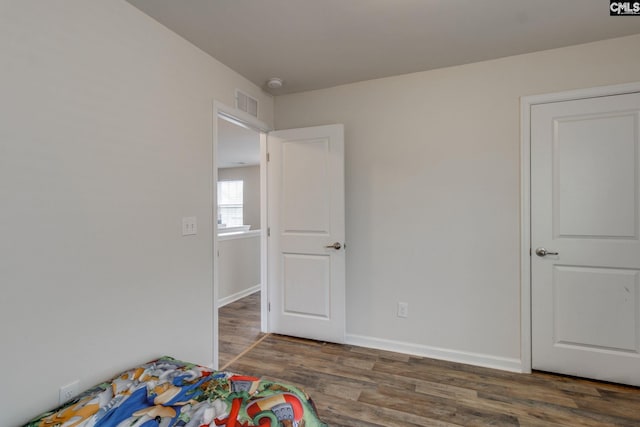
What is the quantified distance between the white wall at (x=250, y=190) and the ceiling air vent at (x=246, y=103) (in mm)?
4847

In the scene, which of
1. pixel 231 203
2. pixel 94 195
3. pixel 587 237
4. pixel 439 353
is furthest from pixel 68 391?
pixel 231 203

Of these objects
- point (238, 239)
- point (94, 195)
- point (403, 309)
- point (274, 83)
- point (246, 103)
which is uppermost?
point (274, 83)

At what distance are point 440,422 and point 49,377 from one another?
6.74ft

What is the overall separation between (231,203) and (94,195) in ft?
21.6

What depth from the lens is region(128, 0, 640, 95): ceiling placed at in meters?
1.74

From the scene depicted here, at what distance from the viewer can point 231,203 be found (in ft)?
26.3

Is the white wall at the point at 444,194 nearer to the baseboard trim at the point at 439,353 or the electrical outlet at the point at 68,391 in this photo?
the baseboard trim at the point at 439,353

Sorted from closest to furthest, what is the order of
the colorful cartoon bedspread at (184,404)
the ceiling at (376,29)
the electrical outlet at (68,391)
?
1. the colorful cartoon bedspread at (184,404)
2. the electrical outlet at (68,391)
3. the ceiling at (376,29)

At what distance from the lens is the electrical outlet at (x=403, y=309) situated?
104 inches

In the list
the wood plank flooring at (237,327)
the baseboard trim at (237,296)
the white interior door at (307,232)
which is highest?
the white interior door at (307,232)

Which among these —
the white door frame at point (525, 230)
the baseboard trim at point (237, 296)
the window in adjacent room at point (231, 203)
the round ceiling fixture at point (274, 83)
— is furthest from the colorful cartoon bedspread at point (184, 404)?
the window in adjacent room at point (231, 203)

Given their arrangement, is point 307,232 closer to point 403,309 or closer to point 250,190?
point 403,309

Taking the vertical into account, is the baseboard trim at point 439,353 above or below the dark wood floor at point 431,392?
above

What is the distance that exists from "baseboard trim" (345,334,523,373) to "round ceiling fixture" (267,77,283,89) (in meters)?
2.46
